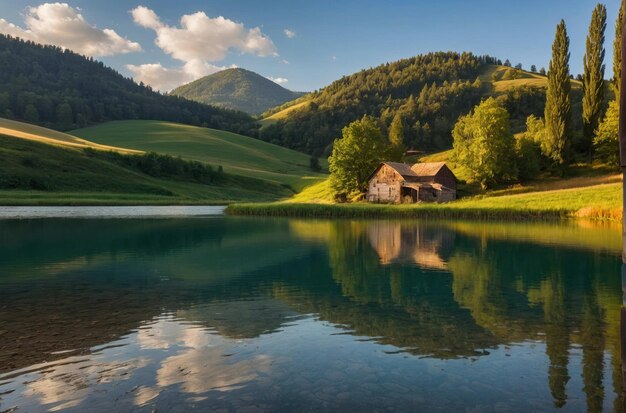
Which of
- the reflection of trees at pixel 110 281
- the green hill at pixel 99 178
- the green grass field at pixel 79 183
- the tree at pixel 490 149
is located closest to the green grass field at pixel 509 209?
the tree at pixel 490 149

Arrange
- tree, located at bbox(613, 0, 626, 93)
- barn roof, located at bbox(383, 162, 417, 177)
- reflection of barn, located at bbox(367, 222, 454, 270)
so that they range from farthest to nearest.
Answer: barn roof, located at bbox(383, 162, 417, 177) < tree, located at bbox(613, 0, 626, 93) < reflection of barn, located at bbox(367, 222, 454, 270)

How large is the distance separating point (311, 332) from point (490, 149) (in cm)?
7591

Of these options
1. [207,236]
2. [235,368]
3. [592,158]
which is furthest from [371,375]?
[592,158]

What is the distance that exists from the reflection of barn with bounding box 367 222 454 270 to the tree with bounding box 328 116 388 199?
44808mm

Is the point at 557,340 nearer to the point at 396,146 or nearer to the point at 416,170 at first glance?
the point at 416,170

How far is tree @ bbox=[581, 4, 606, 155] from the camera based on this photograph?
8412 centimetres

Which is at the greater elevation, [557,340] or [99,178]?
[99,178]

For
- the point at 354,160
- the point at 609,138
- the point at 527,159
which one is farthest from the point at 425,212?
the point at 609,138

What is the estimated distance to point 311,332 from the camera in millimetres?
13828

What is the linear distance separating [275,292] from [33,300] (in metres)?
8.63

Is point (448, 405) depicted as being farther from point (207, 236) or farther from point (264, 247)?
point (207, 236)

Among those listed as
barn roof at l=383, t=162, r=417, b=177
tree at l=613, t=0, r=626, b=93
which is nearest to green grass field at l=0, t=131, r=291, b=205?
barn roof at l=383, t=162, r=417, b=177

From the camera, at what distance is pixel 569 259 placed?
27.8 m

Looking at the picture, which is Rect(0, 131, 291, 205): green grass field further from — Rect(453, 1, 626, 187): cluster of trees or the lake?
the lake
